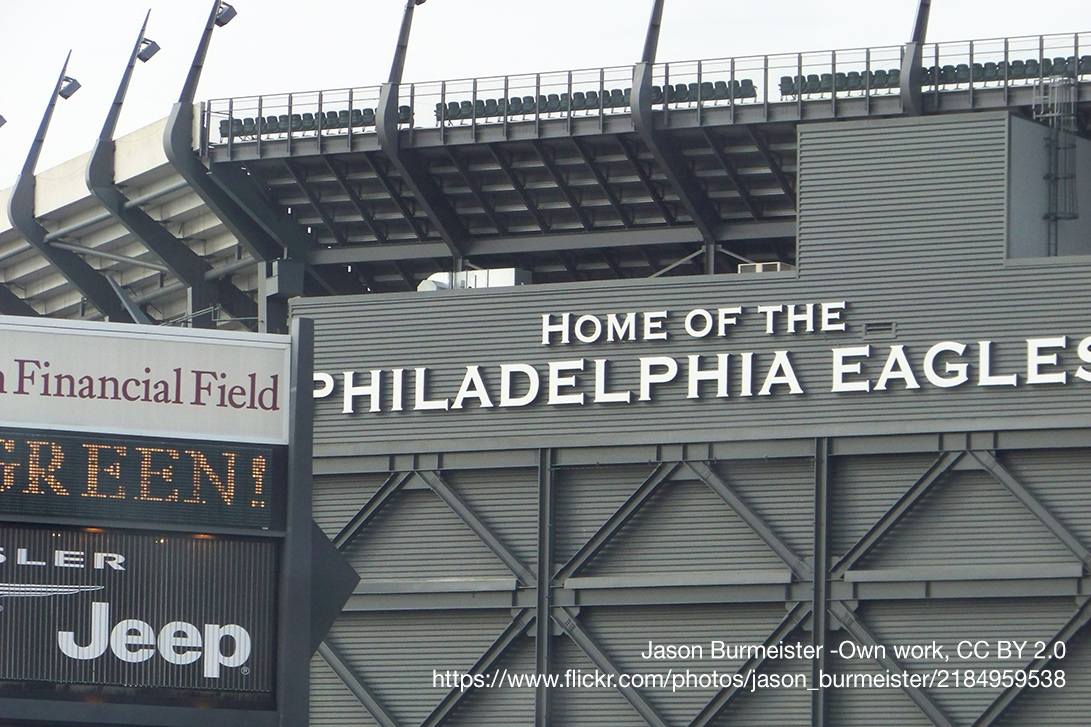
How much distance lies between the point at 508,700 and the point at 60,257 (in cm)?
2294

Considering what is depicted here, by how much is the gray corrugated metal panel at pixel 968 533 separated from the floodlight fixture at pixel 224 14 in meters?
23.9

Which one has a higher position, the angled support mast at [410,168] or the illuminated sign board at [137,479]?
the angled support mast at [410,168]

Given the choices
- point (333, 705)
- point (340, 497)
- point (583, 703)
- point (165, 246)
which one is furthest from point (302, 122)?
point (583, 703)

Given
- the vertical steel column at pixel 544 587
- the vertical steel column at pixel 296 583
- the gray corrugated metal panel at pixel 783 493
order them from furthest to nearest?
the vertical steel column at pixel 544 587, the gray corrugated metal panel at pixel 783 493, the vertical steel column at pixel 296 583

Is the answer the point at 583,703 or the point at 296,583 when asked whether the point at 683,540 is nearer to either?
the point at 583,703

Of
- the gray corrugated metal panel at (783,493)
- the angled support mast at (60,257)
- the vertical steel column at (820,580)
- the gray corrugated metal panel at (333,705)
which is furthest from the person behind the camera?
the angled support mast at (60,257)

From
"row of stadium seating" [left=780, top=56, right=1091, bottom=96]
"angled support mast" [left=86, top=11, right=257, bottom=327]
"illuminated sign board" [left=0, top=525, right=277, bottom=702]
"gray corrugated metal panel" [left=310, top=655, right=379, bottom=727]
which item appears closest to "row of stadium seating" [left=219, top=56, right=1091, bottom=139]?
"row of stadium seating" [left=780, top=56, right=1091, bottom=96]

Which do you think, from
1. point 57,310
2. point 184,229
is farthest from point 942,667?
point 57,310

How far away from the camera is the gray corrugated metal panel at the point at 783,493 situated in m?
38.7

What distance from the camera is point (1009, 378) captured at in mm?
37188

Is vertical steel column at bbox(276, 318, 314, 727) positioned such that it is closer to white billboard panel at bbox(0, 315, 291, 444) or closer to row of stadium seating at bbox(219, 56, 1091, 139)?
white billboard panel at bbox(0, 315, 291, 444)

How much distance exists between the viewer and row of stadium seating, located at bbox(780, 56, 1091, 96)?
4197cm

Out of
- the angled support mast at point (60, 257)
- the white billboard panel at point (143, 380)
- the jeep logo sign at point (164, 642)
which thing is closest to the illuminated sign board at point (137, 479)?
the white billboard panel at point (143, 380)

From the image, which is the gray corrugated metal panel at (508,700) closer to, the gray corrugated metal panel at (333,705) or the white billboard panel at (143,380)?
the gray corrugated metal panel at (333,705)
